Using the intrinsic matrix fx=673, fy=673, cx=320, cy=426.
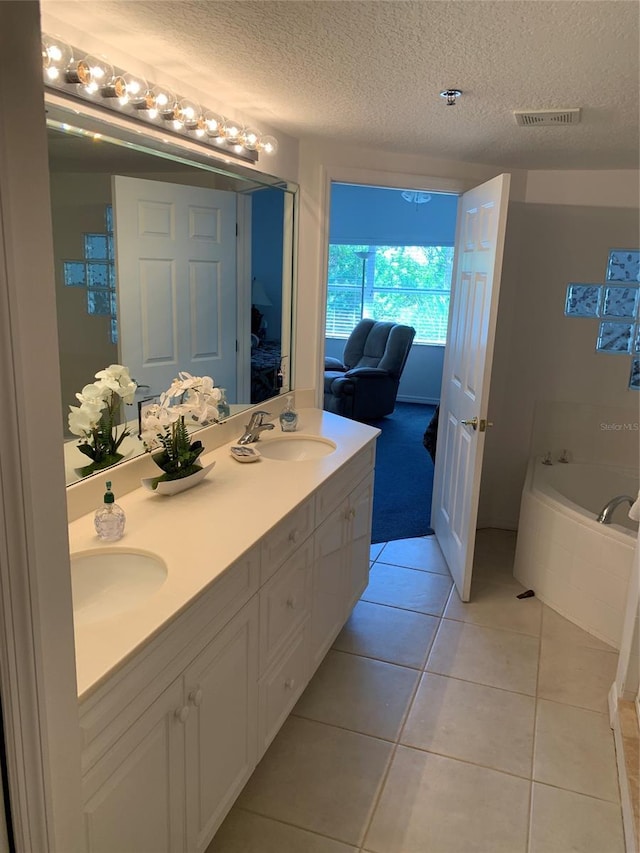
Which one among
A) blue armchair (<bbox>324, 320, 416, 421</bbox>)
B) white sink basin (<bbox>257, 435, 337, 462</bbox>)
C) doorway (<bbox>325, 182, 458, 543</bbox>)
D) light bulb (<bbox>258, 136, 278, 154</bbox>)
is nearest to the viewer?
light bulb (<bbox>258, 136, 278, 154</bbox>)

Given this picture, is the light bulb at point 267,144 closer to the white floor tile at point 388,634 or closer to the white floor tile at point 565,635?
the white floor tile at point 388,634

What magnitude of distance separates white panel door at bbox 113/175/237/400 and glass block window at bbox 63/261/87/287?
0.60 ft

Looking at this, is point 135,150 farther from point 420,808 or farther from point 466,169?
point 420,808

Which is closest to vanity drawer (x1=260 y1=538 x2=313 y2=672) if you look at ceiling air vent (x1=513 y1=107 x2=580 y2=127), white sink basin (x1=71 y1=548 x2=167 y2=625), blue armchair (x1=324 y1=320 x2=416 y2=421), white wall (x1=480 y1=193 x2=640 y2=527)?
white sink basin (x1=71 y1=548 x2=167 y2=625)

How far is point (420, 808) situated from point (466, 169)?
2.91m

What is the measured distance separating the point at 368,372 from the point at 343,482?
4.06 meters

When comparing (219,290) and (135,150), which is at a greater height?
(135,150)

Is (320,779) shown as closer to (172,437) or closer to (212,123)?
(172,437)

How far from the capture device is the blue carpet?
13.3ft

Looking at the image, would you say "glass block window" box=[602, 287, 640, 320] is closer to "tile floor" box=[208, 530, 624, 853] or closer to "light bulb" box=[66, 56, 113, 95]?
"tile floor" box=[208, 530, 624, 853]

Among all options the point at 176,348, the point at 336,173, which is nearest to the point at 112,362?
the point at 176,348

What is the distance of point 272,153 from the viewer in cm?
281

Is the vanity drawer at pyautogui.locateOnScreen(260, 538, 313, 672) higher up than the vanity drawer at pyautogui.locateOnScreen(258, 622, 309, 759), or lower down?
higher up

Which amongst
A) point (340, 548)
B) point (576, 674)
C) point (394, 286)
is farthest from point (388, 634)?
point (394, 286)
